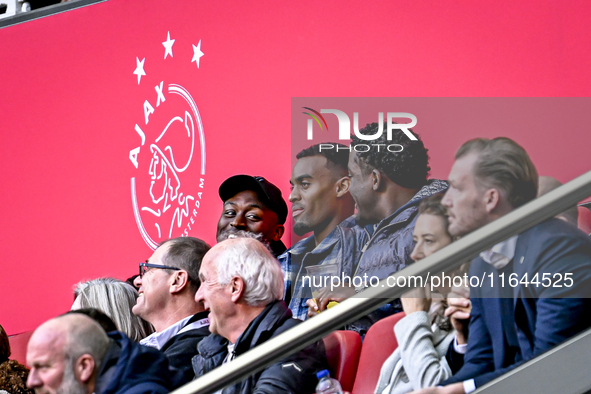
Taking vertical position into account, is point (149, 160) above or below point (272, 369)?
above

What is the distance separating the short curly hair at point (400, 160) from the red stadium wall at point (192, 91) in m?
0.07

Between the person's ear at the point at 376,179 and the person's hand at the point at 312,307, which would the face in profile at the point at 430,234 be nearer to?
the person's hand at the point at 312,307

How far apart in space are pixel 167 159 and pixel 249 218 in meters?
0.84

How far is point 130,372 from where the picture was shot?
1.17 m

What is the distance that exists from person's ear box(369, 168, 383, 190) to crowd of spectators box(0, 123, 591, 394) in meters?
0.14

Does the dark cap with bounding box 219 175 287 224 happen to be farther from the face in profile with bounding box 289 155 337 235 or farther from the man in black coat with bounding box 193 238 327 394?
the man in black coat with bounding box 193 238 327 394

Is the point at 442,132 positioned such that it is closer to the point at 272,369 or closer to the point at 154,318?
the point at 154,318

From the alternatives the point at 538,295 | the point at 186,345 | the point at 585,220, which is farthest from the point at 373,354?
the point at 186,345

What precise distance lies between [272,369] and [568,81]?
1.55 metres

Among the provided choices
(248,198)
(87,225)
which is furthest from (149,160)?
(248,198)

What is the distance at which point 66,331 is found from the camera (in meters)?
1.18

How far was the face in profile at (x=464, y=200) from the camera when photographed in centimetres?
104

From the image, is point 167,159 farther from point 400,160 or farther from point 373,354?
point 373,354

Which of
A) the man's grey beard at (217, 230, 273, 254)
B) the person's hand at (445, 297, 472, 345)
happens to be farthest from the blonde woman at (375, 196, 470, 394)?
the man's grey beard at (217, 230, 273, 254)
